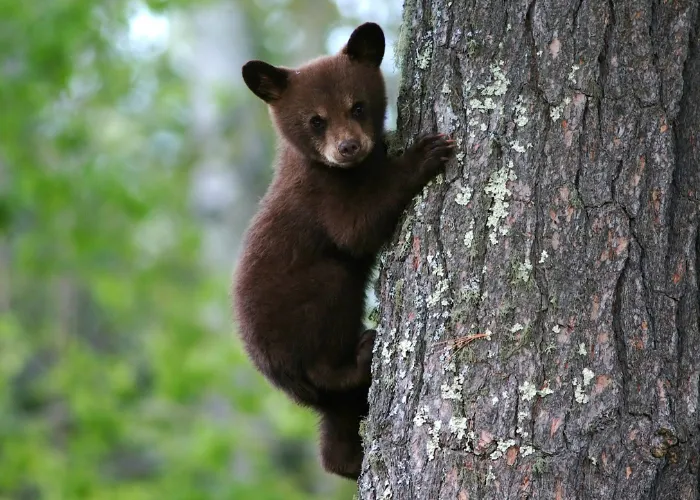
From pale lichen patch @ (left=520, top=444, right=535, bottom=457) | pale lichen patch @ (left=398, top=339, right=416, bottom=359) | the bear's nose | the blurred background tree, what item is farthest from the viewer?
the blurred background tree

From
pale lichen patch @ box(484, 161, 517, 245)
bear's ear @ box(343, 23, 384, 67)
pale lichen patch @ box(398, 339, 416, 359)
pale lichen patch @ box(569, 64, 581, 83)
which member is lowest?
pale lichen patch @ box(398, 339, 416, 359)

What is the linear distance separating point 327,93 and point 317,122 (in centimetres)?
15

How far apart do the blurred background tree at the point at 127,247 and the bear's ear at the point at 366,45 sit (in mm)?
5466

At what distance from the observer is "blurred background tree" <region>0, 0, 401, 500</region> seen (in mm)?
10562

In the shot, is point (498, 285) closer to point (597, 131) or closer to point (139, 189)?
point (597, 131)

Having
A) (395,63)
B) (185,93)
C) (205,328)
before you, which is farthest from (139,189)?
(395,63)

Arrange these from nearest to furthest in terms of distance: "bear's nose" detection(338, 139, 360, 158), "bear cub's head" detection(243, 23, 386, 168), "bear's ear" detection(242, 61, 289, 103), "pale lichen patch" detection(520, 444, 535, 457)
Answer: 1. "pale lichen patch" detection(520, 444, 535, 457)
2. "bear's nose" detection(338, 139, 360, 158)
3. "bear cub's head" detection(243, 23, 386, 168)
4. "bear's ear" detection(242, 61, 289, 103)

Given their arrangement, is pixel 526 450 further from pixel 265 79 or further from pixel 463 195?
pixel 265 79

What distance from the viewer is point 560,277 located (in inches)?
108

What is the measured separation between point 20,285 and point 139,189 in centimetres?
633

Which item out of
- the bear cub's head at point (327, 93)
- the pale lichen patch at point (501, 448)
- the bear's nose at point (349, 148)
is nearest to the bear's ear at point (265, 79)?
the bear cub's head at point (327, 93)

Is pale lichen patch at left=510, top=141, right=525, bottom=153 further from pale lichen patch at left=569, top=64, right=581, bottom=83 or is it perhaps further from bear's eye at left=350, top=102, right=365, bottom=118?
bear's eye at left=350, top=102, right=365, bottom=118

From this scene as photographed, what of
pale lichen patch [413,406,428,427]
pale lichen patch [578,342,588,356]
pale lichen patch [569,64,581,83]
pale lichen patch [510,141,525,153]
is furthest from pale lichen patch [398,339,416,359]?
pale lichen patch [569,64,581,83]

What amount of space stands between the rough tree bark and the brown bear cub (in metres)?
0.72
